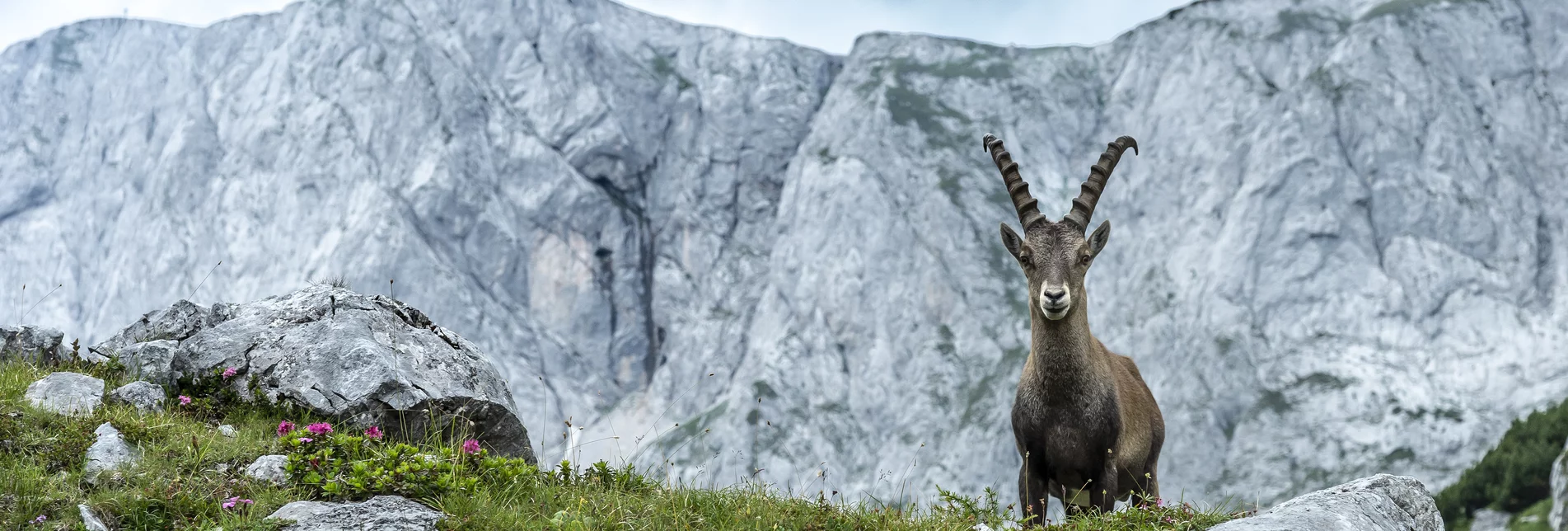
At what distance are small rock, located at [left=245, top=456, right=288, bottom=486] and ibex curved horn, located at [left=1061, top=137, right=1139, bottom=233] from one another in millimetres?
7594

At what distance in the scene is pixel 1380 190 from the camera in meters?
110

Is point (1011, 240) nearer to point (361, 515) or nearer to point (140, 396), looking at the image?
point (361, 515)

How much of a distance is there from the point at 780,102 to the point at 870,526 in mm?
146294

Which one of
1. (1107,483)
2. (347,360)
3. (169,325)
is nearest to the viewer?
(347,360)

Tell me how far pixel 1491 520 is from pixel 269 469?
86.1m

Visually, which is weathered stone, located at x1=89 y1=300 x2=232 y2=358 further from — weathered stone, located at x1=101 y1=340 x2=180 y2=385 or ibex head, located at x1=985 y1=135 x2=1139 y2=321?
ibex head, located at x1=985 y1=135 x2=1139 y2=321

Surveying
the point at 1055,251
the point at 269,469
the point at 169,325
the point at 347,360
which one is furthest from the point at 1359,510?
the point at 169,325

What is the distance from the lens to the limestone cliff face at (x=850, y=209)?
105125 mm

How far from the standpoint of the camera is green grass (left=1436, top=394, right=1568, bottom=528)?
75.8 meters

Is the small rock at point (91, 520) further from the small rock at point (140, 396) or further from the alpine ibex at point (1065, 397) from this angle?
the alpine ibex at point (1065, 397)

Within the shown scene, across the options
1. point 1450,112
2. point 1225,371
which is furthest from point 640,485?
point 1450,112

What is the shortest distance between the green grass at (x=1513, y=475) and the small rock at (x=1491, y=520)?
1.87ft

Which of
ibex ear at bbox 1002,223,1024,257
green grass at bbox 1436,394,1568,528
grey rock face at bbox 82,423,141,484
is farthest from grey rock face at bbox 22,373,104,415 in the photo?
green grass at bbox 1436,394,1568,528

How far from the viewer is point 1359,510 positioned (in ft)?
25.0
